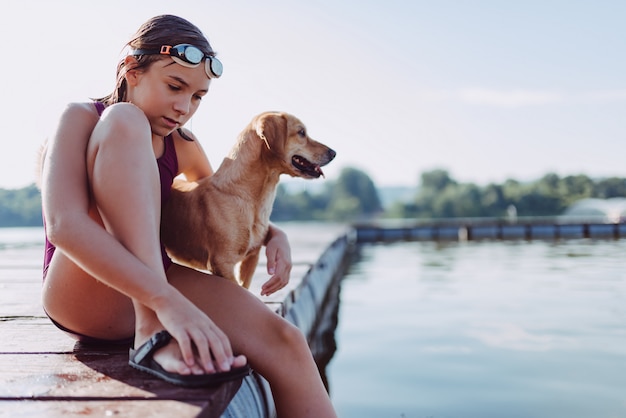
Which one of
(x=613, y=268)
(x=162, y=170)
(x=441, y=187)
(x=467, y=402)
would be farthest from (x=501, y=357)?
(x=441, y=187)

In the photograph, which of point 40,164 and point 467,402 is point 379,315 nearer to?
point 467,402

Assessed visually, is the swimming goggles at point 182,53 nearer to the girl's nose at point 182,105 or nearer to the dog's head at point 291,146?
the girl's nose at point 182,105

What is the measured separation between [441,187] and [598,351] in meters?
75.6

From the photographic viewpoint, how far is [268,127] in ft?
7.96

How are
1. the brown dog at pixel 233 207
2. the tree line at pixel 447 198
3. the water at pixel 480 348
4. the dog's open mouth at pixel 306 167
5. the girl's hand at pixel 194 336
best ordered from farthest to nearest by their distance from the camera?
1. the tree line at pixel 447 198
2. the water at pixel 480 348
3. the dog's open mouth at pixel 306 167
4. the brown dog at pixel 233 207
5. the girl's hand at pixel 194 336

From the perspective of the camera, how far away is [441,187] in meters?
78.5

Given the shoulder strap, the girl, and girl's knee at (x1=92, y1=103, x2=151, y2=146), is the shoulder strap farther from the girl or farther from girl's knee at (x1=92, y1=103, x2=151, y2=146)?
girl's knee at (x1=92, y1=103, x2=151, y2=146)

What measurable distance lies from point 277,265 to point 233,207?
10.7 inches

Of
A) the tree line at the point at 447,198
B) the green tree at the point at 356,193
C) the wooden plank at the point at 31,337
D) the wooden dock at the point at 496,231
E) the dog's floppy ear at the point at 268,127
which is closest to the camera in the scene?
the wooden plank at the point at 31,337

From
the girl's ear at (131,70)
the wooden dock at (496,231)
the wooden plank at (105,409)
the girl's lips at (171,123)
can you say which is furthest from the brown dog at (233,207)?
the wooden dock at (496,231)

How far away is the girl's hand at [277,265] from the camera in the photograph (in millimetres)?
2020

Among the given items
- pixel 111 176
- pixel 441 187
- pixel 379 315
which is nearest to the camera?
pixel 111 176

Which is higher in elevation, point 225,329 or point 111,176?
point 111,176

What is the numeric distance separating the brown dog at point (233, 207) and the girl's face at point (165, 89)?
0.45 meters
